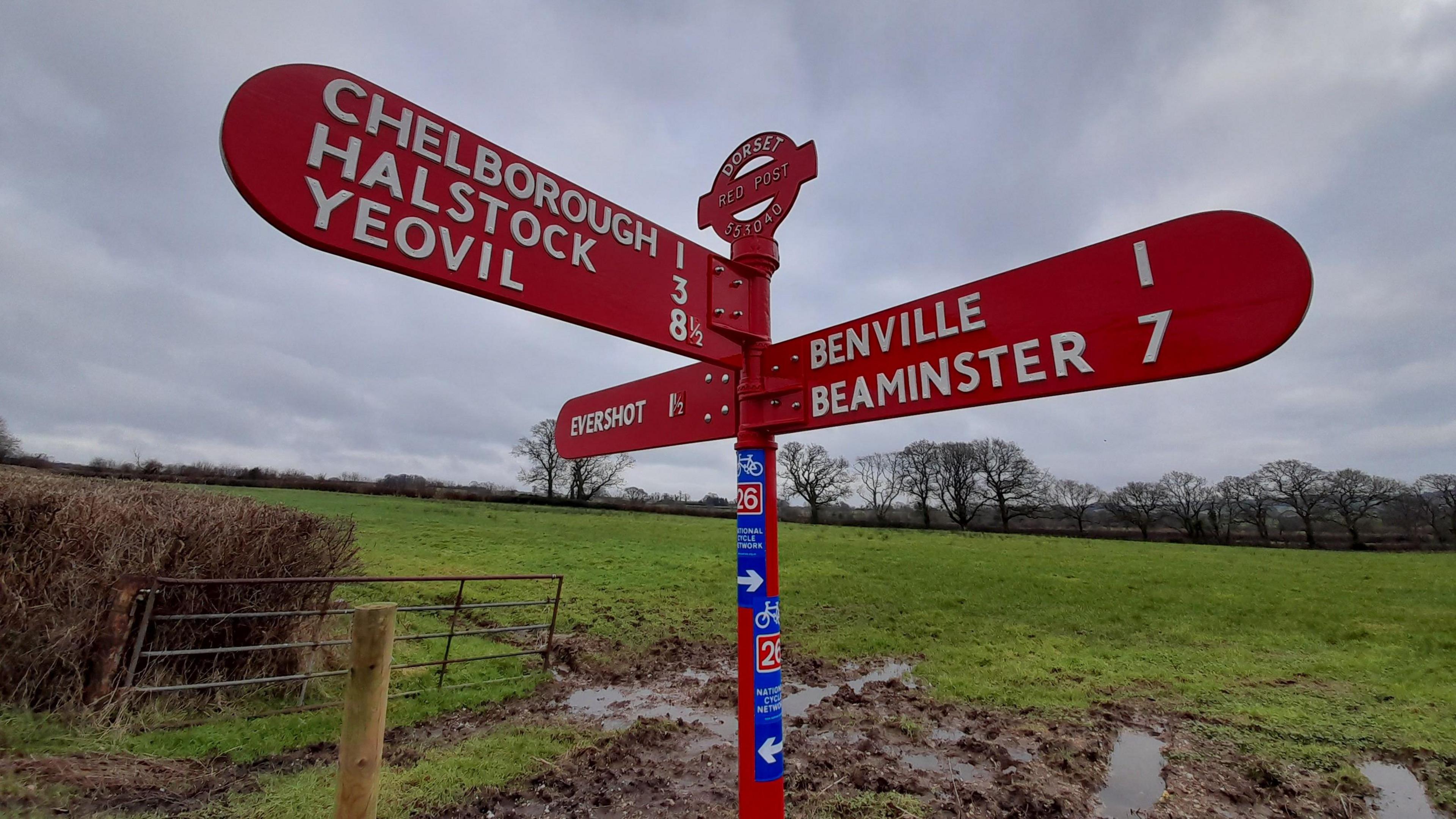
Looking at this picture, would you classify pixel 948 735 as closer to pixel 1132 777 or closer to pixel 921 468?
pixel 1132 777

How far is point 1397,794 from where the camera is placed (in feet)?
13.9

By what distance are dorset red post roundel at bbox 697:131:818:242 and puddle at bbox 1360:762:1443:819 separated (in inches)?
234

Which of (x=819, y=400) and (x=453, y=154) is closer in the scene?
(x=453, y=154)

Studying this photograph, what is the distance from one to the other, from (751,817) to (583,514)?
3349cm

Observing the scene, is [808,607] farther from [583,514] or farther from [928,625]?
[583,514]

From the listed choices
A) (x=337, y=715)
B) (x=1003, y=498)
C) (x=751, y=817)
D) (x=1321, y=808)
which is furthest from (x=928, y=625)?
(x=1003, y=498)

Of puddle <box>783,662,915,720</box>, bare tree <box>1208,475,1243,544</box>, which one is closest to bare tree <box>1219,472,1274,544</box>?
bare tree <box>1208,475,1243,544</box>

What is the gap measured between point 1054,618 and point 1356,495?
178 ft

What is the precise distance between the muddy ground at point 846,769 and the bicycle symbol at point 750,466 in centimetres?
296

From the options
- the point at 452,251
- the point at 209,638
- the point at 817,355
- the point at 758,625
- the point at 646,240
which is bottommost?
the point at 209,638

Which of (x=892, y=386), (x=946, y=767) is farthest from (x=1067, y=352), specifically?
(x=946, y=767)

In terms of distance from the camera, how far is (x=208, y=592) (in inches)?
211

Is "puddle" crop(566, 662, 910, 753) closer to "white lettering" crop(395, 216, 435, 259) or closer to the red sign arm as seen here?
the red sign arm

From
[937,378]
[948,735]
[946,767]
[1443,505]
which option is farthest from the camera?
[1443,505]
